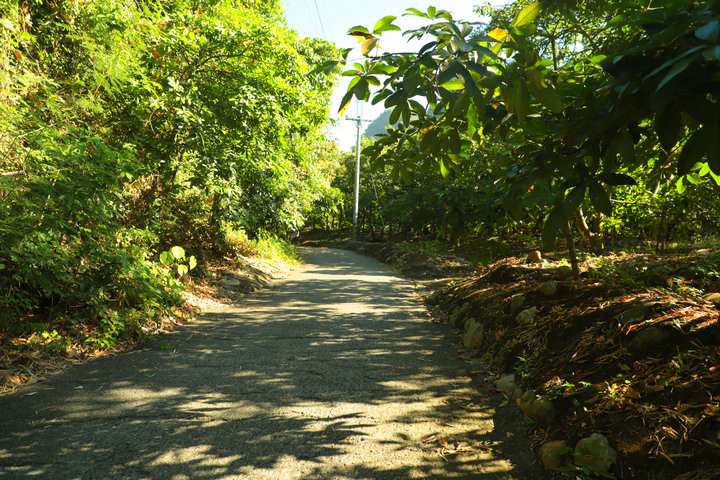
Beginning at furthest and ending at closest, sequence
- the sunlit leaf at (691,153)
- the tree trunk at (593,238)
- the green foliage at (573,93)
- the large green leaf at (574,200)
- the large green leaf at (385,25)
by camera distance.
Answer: the tree trunk at (593,238) < the large green leaf at (385,25) < the large green leaf at (574,200) < the sunlit leaf at (691,153) < the green foliage at (573,93)

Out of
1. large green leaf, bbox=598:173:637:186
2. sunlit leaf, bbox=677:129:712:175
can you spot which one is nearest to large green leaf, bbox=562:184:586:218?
large green leaf, bbox=598:173:637:186

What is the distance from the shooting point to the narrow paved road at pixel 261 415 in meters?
2.15

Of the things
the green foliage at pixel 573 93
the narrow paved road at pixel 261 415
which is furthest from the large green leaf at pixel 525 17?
the narrow paved road at pixel 261 415

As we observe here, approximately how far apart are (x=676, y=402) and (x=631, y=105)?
1.64 metres

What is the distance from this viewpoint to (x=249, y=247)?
10.5 meters

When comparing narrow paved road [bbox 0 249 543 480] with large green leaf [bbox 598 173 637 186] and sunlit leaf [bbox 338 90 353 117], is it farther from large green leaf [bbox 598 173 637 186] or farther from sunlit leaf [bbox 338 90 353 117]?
sunlit leaf [bbox 338 90 353 117]

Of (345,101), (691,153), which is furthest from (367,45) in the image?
(691,153)

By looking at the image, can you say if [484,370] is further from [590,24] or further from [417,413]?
[590,24]

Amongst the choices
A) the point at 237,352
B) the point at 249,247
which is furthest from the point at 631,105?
the point at 249,247

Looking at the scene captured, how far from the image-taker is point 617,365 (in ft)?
8.22

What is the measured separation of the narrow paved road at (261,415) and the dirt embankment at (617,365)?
311 mm

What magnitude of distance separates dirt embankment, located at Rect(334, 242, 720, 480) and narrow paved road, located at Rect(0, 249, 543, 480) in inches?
12.2

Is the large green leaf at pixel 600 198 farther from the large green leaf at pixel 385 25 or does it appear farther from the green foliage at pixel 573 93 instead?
the large green leaf at pixel 385 25

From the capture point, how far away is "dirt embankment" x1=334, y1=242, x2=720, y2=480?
1.90 meters
